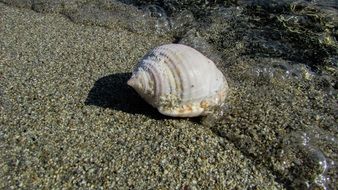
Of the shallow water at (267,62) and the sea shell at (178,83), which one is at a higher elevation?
the sea shell at (178,83)

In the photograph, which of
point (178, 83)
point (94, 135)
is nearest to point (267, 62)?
point (178, 83)

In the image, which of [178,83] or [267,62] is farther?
[267,62]

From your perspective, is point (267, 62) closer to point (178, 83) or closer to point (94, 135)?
point (178, 83)

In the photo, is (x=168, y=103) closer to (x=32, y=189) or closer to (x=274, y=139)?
(x=274, y=139)

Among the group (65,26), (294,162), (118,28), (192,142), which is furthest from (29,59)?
(294,162)

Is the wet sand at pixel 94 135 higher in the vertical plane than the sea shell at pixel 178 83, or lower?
lower

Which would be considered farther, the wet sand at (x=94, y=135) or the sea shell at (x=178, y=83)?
the sea shell at (x=178, y=83)
